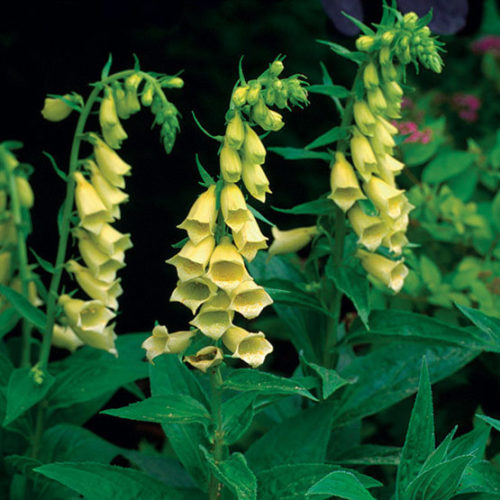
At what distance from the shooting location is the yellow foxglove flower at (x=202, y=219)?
1632mm

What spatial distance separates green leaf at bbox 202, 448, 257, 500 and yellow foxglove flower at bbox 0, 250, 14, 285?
88cm

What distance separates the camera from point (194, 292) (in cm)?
168

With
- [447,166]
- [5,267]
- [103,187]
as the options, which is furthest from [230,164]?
[447,166]

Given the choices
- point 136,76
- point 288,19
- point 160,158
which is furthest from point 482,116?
point 136,76

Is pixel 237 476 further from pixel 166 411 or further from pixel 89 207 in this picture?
pixel 89 207

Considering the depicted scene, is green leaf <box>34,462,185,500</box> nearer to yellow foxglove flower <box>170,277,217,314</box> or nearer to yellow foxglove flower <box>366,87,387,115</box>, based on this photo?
yellow foxglove flower <box>170,277,217,314</box>

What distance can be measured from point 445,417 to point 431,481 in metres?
1.21

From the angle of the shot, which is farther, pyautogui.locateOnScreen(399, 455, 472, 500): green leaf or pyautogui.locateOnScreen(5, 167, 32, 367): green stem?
pyautogui.locateOnScreen(5, 167, 32, 367): green stem

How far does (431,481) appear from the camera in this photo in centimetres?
167

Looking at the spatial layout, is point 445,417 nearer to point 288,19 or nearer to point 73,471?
point 73,471

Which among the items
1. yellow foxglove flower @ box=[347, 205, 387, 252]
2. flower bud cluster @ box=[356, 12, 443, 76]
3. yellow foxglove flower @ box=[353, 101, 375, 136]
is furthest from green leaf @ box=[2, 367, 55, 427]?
flower bud cluster @ box=[356, 12, 443, 76]

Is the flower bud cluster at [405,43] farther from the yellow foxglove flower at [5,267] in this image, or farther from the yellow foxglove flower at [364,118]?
the yellow foxglove flower at [5,267]

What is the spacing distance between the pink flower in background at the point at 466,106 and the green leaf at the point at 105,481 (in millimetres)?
2405

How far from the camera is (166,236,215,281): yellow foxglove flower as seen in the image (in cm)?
162
